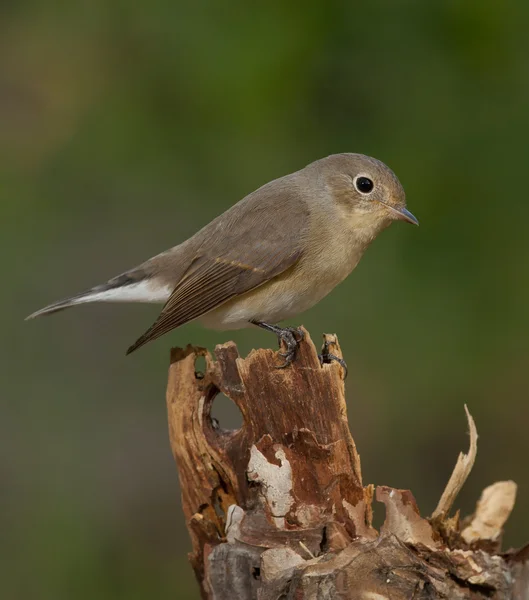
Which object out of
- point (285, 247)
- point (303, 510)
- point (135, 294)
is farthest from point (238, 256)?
point (303, 510)

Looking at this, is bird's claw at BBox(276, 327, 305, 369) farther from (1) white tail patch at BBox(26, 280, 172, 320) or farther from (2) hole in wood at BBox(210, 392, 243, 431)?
(2) hole in wood at BBox(210, 392, 243, 431)

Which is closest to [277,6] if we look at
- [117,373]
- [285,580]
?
[117,373]

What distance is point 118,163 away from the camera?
7750mm

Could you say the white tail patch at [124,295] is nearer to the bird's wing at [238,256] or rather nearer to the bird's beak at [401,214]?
the bird's wing at [238,256]

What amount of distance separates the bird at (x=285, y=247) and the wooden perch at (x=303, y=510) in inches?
26.1

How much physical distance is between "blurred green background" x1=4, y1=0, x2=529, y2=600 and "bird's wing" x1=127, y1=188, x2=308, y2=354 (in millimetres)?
1592

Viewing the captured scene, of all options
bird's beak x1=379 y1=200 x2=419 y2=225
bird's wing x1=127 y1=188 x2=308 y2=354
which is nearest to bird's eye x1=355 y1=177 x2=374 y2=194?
bird's beak x1=379 y1=200 x2=419 y2=225

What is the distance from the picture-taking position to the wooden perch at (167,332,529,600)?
13.3ft

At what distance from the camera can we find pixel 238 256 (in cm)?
560

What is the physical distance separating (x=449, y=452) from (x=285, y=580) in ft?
12.3

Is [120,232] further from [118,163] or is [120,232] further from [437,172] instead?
[437,172]

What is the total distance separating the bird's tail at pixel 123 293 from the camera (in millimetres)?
5957

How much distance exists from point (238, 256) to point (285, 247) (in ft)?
0.95

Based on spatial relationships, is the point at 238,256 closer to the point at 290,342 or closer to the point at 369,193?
the point at 369,193
